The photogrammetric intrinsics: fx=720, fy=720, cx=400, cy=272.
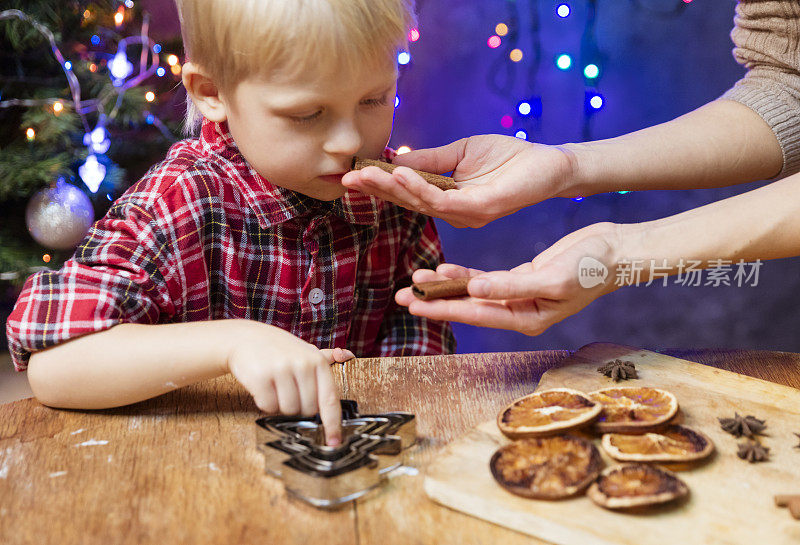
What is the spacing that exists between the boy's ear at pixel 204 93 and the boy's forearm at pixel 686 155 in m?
0.62

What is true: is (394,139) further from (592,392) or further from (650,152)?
(592,392)

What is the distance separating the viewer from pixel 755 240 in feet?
3.46

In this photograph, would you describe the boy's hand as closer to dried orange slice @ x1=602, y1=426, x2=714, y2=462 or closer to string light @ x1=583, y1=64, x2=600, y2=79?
dried orange slice @ x1=602, y1=426, x2=714, y2=462

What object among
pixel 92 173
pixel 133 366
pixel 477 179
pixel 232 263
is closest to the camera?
pixel 133 366

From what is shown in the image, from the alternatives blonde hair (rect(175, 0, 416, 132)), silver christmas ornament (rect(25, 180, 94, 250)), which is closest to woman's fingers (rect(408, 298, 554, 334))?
blonde hair (rect(175, 0, 416, 132))

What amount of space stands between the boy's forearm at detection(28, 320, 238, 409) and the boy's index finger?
0.14m

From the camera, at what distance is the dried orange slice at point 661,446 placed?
75cm

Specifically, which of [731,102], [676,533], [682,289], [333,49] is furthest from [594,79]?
[676,533]

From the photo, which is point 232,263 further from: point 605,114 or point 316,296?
point 605,114

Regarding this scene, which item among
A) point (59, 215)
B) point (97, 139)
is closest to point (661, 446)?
point (59, 215)

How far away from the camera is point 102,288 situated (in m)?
0.98

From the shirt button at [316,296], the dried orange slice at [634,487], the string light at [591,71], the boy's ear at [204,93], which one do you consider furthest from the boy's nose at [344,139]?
the string light at [591,71]

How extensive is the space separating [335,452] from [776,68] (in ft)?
3.79

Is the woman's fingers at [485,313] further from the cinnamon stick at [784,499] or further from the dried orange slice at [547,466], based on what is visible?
the cinnamon stick at [784,499]
